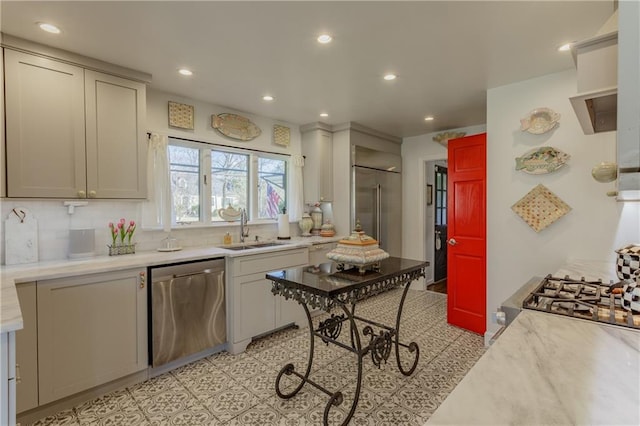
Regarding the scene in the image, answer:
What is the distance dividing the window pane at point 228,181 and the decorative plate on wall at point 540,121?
304 centimetres

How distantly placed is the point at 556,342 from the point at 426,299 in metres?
3.72

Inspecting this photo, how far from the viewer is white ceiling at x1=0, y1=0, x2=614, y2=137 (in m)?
1.87

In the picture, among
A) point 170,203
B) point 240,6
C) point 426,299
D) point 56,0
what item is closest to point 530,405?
point 240,6

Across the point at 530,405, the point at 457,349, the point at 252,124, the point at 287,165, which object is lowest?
the point at 457,349

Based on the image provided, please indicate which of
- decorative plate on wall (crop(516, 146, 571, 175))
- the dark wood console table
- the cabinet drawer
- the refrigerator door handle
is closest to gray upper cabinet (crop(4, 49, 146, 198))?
the cabinet drawer

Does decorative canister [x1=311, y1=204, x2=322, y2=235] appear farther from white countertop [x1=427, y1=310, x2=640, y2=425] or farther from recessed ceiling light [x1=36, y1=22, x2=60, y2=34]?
white countertop [x1=427, y1=310, x2=640, y2=425]

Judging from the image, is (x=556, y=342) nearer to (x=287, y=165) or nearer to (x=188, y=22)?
(x=188, y=22)

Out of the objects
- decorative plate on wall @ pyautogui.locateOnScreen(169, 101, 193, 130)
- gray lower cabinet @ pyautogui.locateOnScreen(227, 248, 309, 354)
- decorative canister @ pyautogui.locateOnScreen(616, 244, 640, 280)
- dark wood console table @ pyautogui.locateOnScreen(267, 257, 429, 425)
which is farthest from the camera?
decorative plate on wall @ pyautogui.locateOnScreen(169, 101, 193, 130)

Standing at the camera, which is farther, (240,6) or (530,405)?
(240,6)

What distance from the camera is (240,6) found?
183cm

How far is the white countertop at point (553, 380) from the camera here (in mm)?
682

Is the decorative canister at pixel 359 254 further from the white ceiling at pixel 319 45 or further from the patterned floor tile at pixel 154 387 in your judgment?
the patterned floor tile at pixel 154 387

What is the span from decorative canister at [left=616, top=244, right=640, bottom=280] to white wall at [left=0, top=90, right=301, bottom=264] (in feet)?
11.0

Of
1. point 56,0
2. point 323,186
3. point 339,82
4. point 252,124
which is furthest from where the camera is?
point 323,186
